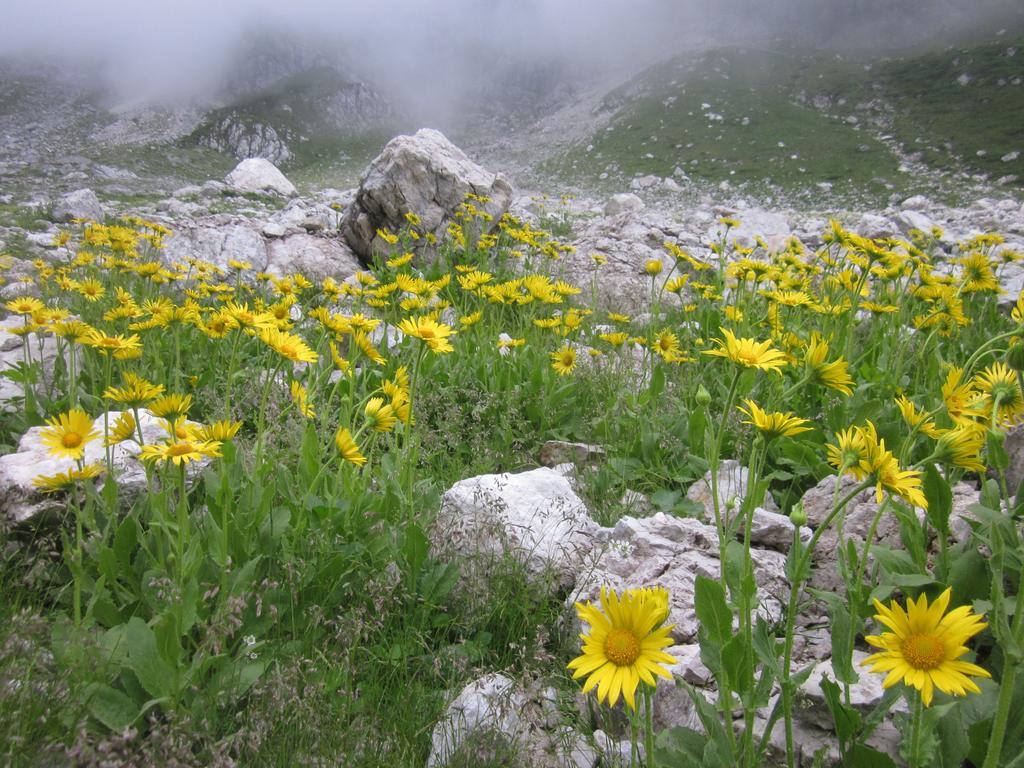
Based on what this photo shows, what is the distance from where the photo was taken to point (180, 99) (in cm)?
6594

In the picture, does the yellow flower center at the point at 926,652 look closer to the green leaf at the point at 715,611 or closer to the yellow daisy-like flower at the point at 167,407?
the green leaf at the point at 715,611

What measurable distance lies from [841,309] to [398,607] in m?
3.46

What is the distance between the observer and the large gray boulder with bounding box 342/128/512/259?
26.3 ft

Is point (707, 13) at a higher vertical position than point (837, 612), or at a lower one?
higher

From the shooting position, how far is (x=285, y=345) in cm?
219

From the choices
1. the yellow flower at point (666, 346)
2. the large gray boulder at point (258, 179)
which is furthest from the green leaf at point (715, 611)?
the large gray boulder at point (258, 179)

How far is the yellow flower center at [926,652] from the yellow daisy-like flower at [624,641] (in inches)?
16.0

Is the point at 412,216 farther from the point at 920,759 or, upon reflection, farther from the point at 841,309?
the point at 920,759

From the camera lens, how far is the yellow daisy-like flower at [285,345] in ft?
6.86

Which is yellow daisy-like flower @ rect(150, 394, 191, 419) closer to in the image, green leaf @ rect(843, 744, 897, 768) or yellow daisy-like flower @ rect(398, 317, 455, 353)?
yellow daisy-like flower @ rect(398, 317, 455, 353)

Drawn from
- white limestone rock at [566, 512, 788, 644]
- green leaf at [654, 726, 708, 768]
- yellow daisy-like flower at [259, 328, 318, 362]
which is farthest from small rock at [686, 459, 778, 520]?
yellow daisy-like flower at [259, 328, 318, 362]

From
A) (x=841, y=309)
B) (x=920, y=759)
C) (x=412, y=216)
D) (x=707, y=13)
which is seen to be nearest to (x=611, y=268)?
(x=412, y=216)

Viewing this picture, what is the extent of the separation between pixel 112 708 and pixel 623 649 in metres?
1.25

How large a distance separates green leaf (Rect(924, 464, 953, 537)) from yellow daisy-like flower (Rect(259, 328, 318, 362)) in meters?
1.94
